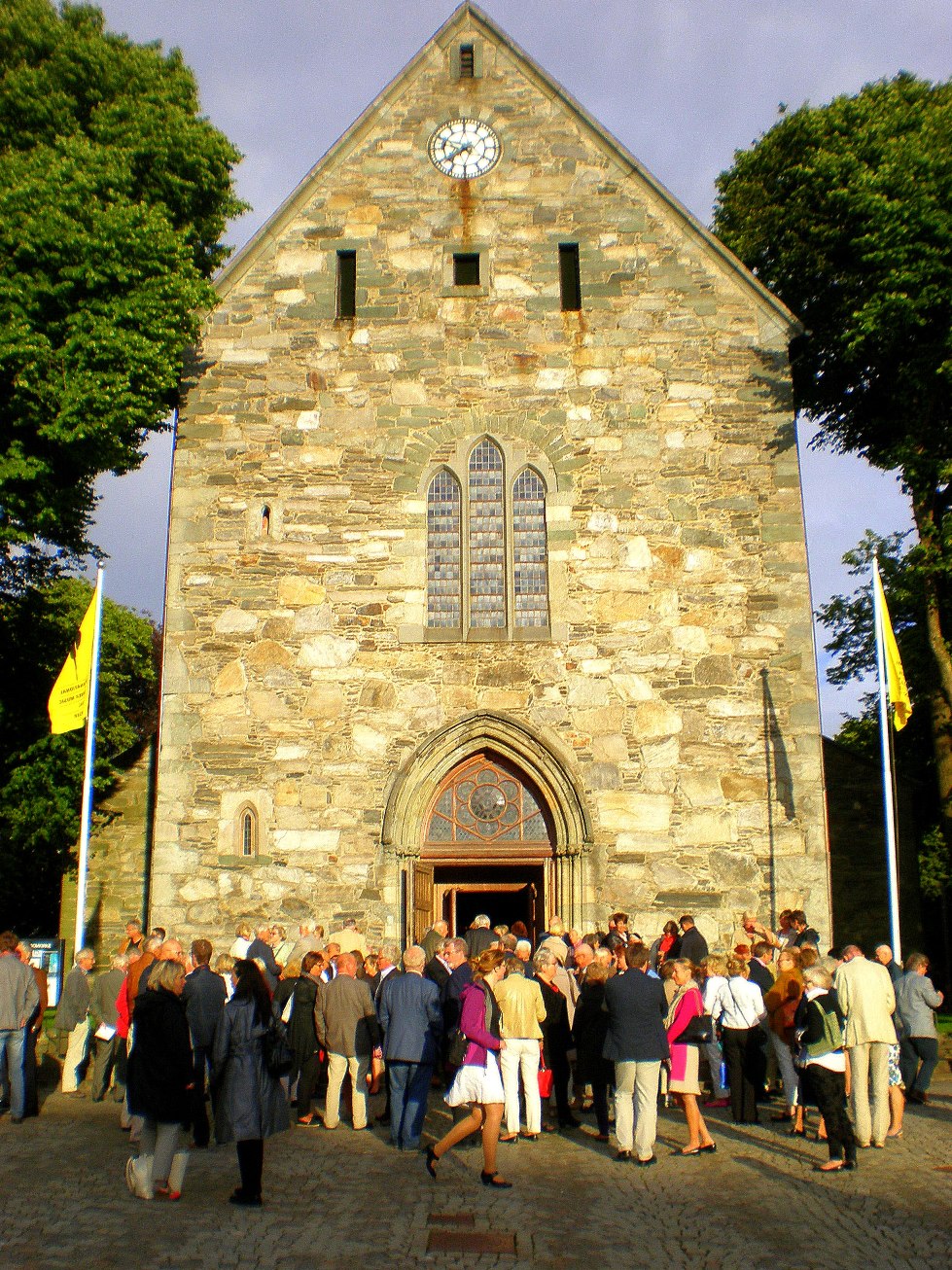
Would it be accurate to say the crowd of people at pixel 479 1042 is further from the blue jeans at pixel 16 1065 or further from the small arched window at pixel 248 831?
the small arched window at pixel 248 831

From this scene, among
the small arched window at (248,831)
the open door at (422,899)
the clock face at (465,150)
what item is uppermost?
the clock face at (465,150)

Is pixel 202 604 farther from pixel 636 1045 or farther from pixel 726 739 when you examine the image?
pixel 636 1045

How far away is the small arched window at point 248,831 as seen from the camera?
51.7 feet

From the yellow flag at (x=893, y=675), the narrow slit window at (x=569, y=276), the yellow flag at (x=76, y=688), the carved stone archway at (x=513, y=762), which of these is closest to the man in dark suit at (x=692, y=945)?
the carved stone archway at (x=513, y=762)

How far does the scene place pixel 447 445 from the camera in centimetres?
1702

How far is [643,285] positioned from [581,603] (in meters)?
4.72

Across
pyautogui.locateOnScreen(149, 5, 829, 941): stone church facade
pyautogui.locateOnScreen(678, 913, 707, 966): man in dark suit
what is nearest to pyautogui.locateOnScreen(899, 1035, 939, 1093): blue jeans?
pyautogui.locateOnScreen(678, 913, 707, 966): man in dark suit

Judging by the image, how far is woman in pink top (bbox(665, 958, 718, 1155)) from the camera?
981 centimetres

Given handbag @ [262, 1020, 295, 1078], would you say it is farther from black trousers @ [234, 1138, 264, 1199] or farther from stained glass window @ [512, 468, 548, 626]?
stained glass window @ [512, 468, 548, 626]

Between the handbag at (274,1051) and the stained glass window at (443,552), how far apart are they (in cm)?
886

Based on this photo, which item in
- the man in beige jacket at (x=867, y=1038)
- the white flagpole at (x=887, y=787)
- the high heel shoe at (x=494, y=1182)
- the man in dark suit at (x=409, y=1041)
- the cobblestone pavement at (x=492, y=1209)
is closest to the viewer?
the cobblestone pavement at (x=492, y=1209)

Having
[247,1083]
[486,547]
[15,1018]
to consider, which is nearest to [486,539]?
[486,547]

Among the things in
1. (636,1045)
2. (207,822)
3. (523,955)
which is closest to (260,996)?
(636,1045)

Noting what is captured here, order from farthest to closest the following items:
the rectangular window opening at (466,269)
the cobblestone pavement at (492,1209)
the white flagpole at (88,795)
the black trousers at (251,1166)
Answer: the rectangular window opening at (466,269), the white flagpole at (88,795), the black trousers at (251,1166), the cobblestone pavement at (492,1209)
